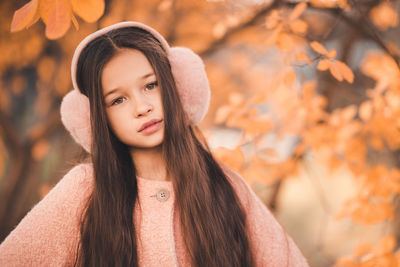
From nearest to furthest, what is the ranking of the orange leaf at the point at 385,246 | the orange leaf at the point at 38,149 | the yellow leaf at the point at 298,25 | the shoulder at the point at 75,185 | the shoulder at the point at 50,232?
the shoulder at the point at 50,232 < the shoulder at the point at 75,185 < the yellow leaf at the point at 298,25 < the orange leaf at the point at 385,246 < the orange leaf at the point at 38,149

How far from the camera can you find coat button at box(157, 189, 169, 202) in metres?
1.16

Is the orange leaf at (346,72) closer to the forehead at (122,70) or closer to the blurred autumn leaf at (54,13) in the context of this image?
the forehead at (122,70)

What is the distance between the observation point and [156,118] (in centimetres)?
111

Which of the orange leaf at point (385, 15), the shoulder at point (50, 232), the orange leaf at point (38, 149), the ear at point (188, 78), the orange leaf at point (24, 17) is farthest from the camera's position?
the orange leaf at point (38, 149)

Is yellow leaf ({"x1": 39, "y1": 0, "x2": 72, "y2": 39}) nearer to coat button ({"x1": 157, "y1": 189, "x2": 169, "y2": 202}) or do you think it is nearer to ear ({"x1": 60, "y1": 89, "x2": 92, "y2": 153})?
ear ({"x1": 60, "y1": 89, "x2": 92, "y2": 153})

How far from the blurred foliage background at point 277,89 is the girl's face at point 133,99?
282mm

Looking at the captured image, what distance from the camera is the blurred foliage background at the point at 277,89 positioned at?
59.4 inches

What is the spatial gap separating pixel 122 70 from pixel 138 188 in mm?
454

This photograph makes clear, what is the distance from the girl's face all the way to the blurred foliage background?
0.28 metres

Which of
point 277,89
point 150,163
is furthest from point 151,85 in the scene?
point 277,89

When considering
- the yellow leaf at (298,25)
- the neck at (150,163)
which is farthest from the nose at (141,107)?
the yellow leaf at (298,25)

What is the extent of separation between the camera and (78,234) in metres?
1.08

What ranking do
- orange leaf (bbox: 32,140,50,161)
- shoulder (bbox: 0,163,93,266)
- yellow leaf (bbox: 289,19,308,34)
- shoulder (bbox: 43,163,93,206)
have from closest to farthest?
shoulder (bbox: 0,163,93,266) → shoulder (bbox: 43,163,93,206) → yellow leaf (bbox: 289,19,308,34) → orange leaf (bbox: 32,140,50,161)

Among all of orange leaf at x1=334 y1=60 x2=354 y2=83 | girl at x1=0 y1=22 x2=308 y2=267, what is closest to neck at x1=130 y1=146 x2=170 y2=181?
girl at x1=0 y1=22 x2=308 y2=267
